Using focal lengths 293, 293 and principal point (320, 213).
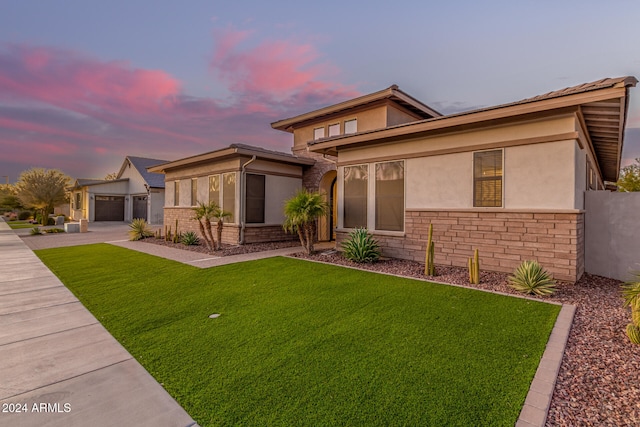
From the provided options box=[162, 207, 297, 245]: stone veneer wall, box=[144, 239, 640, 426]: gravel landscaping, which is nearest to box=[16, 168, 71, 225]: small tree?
box=[162, 207, 297, 245]: stone veneer wall

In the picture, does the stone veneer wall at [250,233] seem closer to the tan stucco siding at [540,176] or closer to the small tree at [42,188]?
the tan stucco siding at [540,176]

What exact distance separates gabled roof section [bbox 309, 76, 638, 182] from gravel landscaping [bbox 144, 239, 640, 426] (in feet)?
12.0

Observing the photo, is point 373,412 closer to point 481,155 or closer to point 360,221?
point 481,155

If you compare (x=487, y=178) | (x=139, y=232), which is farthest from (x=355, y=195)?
(x=139, y=232)

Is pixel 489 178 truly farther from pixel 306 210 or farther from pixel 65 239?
pixel 65 239

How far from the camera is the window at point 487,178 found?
23.2 ft

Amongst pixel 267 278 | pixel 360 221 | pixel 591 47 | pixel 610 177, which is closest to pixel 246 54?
pixel 360 221

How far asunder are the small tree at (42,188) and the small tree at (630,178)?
51320 millimetres

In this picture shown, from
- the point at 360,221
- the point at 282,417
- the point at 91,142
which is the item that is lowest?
the point at 282,417

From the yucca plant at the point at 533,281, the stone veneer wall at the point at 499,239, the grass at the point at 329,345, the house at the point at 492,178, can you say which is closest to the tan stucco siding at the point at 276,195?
the house at the point at 492,178

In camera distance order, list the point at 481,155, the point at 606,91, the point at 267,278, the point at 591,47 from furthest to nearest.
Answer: the point at 591,47 → the point at 481,155 → the point at 267,278 → the point at 606,91

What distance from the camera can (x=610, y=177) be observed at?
52.1ft

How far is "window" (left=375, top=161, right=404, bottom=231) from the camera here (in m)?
8.74

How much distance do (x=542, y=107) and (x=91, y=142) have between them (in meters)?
29.1
